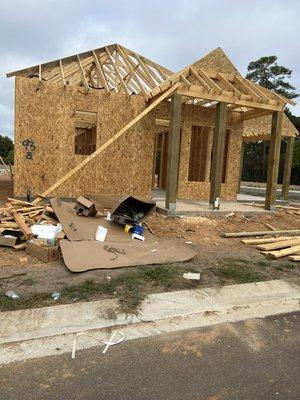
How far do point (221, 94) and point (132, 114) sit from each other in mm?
3026

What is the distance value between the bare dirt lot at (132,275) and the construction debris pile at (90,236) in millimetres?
195

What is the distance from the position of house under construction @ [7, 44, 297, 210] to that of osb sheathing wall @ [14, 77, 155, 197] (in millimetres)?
30

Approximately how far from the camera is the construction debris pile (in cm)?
538

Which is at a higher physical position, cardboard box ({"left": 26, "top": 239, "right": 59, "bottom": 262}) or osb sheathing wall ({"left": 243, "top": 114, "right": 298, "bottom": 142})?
osb sheathing wall ({"left": 243, "top": 114, "right": 298, "bottom": 142})

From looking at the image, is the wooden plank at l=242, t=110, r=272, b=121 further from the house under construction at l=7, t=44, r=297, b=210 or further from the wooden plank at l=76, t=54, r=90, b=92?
the wooden plank at l=76, t=54, r=90, b=92

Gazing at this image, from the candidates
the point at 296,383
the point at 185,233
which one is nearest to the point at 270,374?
the point at 296,383

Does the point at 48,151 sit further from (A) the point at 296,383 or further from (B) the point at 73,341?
(A) the point at 296,383

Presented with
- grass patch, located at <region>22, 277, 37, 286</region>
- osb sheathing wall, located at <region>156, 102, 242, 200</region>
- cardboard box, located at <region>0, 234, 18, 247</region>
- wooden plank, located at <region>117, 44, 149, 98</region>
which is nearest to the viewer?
grass patch, located at <region>22, 277, 37, 286</region>

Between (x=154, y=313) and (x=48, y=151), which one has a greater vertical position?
(x=48, y=151)

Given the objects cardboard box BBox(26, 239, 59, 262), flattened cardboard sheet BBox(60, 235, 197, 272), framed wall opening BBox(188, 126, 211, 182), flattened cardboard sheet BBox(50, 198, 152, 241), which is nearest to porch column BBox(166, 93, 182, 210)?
flattened cardboard sheet BBox(50, 198, 152, 241)

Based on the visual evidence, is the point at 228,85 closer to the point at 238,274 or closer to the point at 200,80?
the point at 200,80

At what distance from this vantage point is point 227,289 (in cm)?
475

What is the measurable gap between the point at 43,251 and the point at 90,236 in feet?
3.14

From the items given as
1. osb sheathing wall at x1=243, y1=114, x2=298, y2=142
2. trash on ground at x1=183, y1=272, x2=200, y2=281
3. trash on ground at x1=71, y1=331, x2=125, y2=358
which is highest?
osb sheathing wall at x1=243, y1=114, x2=298, y2=142
